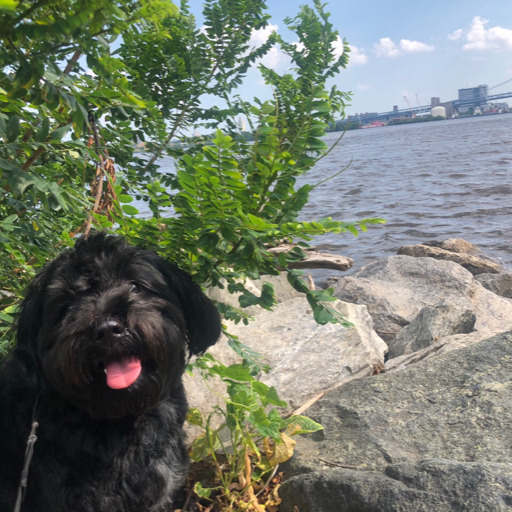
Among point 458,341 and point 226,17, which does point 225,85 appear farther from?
point 458,341

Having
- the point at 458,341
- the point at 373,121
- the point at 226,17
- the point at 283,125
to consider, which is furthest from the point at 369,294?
the point at 373,121

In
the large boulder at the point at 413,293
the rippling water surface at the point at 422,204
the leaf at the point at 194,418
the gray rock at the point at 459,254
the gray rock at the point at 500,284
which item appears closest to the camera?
the leaf at the point at 194,418

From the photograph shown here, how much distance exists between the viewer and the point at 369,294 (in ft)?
25.4

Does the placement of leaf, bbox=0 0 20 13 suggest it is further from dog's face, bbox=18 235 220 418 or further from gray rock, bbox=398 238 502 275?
gray rock, bbox=398 238 502 275

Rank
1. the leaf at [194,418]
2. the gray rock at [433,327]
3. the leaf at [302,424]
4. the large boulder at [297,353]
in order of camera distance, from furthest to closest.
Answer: the gray rock at [433,327]
the large boulder at [297,353]
the leaf at [194,418]
the leaf at [302,424]

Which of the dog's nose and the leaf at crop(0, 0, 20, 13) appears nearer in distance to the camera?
Result: the leaf at crop(0, 0, 20, 13)

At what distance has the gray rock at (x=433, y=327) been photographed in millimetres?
5773

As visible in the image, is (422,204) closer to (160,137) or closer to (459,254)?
(459,254)

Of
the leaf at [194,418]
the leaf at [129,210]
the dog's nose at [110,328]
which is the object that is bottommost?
the leaf at [194,418]

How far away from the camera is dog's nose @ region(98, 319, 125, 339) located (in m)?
2.09

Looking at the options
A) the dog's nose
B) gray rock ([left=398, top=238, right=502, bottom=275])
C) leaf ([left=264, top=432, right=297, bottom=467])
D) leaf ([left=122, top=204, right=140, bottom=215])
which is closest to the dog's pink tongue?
the dog's nose

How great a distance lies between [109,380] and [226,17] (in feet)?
8.48

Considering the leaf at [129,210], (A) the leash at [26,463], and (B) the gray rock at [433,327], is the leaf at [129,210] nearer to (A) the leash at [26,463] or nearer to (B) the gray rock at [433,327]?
(A) the leash at [26,463]

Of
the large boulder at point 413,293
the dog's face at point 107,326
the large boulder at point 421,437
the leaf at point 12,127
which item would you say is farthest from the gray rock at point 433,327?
the leaf at point 12,127
